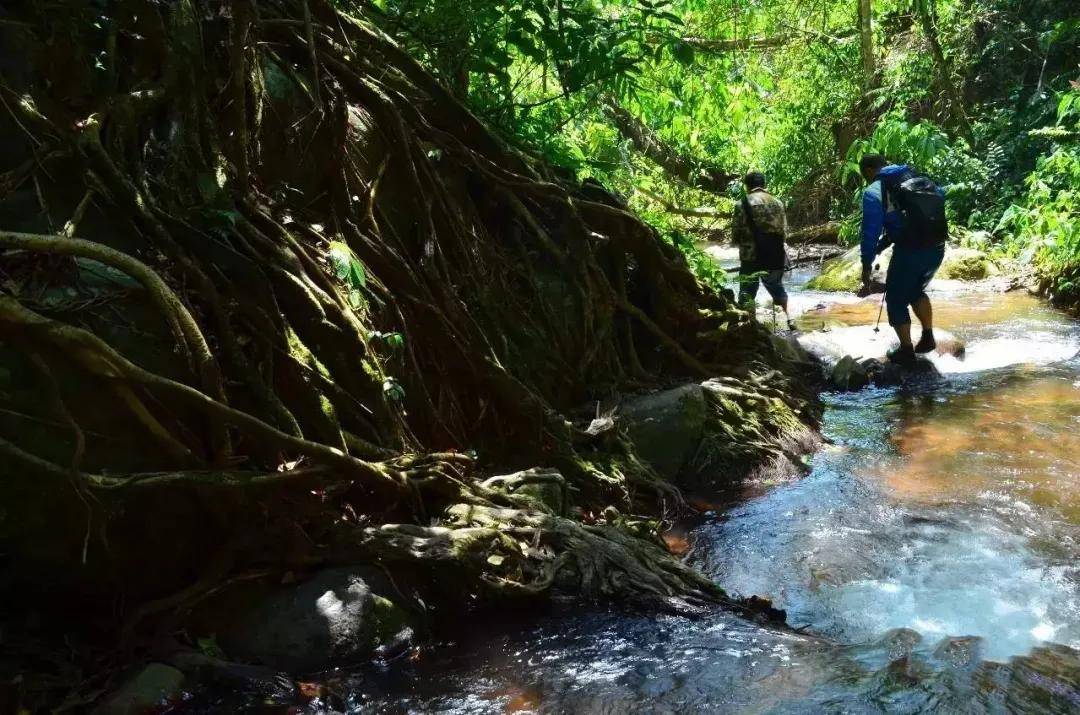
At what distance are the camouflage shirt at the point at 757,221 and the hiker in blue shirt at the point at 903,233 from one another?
48.6 inches

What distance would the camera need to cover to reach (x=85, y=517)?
9.55ft

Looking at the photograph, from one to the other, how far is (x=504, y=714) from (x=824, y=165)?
19294mm

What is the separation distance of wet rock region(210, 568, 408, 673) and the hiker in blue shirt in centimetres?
619

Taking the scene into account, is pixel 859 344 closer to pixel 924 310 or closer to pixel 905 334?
pixel 905 334

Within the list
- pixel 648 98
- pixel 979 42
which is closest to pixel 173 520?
pixel 648 98

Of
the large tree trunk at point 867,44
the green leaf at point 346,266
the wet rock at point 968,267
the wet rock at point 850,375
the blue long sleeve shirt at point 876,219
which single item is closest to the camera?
the green leaf at point 346,266

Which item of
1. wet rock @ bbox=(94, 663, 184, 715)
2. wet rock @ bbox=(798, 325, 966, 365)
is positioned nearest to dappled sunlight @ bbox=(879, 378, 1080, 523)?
wet rock @ bbox=(798, 325, 966, 365)

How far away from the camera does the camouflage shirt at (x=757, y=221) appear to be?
9039mm

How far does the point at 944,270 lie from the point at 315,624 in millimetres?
12623

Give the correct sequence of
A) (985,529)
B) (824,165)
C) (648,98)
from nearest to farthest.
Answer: (985,529), (648,98), (824,165)

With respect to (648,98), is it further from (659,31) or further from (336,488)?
(336,488)

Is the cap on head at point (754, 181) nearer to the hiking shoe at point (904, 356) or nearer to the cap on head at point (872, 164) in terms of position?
the cap on head at point (872, 164)

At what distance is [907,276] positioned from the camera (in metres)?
7.93

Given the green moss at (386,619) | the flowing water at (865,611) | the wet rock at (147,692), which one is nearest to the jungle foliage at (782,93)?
the flowing water at (865,611)
